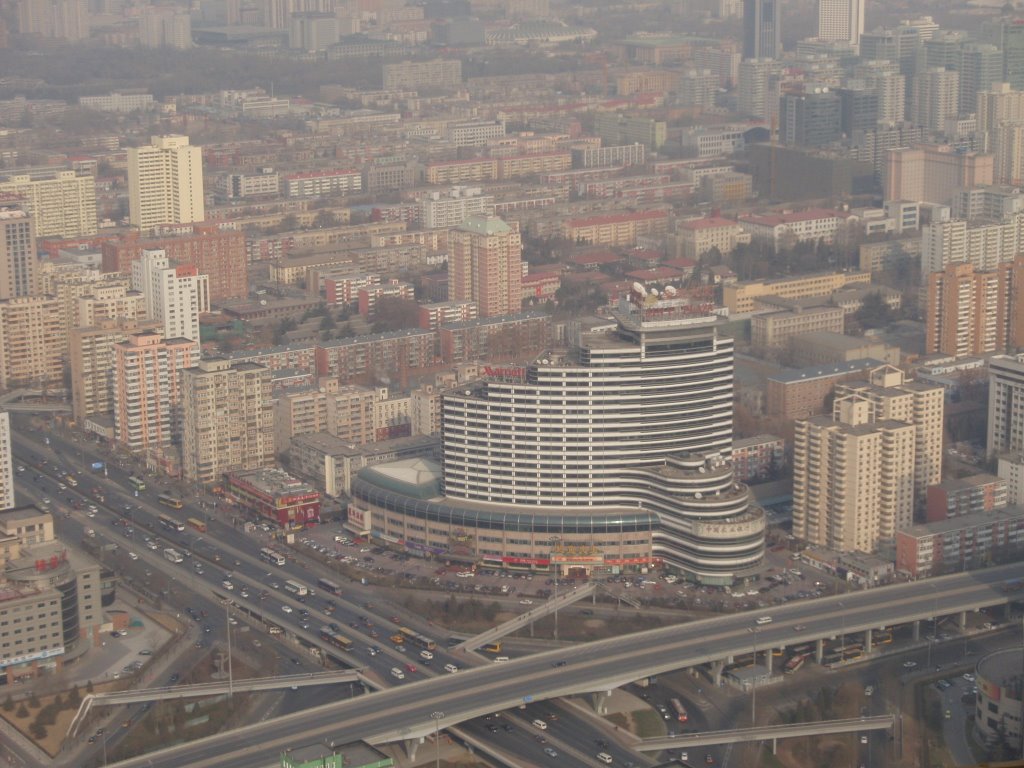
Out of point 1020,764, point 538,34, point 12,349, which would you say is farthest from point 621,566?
point 538,34

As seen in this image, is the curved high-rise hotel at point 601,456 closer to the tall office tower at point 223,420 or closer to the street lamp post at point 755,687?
the street lamp post at point 755,687

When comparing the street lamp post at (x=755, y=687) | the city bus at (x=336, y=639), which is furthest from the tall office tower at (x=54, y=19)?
the street lamp post at (x=755, y=687)

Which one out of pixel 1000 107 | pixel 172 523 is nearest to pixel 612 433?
pixel 172 523

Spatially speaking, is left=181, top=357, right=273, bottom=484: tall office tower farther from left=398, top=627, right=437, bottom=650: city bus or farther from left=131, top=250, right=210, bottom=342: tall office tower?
left=398, top=627, right=437, bottom=650: city bus

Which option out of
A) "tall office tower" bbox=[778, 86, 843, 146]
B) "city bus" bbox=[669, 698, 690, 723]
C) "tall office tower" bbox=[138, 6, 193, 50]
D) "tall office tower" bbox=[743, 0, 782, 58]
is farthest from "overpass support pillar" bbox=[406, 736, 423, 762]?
"tall office tower" bbox=[138, 6, 193, 50]

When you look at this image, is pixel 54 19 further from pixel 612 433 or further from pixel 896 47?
pixel 612 433

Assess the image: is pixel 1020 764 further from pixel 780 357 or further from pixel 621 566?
pixel 780 357
